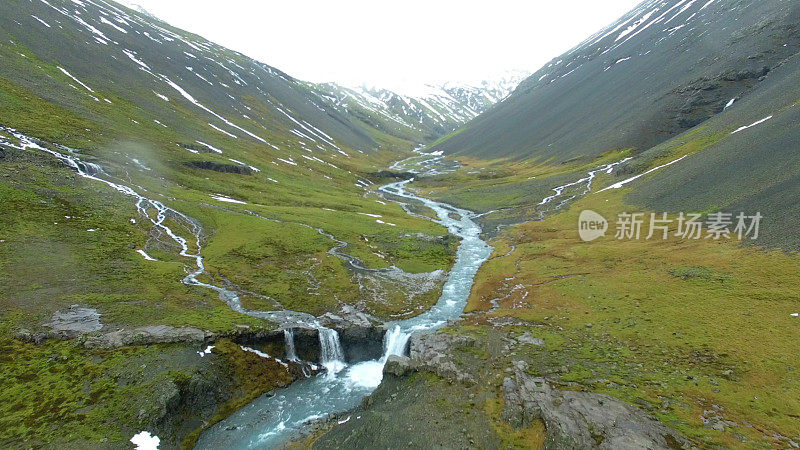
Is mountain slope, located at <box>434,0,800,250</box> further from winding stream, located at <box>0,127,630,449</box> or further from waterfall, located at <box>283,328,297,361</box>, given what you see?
waterfall, located at <box>283,328,297,361</box>

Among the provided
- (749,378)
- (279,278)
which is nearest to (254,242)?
(279,278)

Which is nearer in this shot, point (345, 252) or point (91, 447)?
point (91, 447)

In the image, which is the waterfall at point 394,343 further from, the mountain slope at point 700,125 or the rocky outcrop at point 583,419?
the mountain slope at point 700,125

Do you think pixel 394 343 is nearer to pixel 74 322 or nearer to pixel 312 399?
pixel 312 399

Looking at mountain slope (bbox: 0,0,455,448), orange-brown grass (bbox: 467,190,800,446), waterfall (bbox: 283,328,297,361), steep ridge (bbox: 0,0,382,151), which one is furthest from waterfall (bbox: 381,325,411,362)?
steep ridge (bbox: 0,0,382,151)

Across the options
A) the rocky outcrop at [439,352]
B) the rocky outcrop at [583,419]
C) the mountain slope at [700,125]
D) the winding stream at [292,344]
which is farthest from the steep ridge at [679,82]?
the rocky outcrop at [583,419]

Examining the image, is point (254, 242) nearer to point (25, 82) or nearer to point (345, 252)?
point (345, 252)
